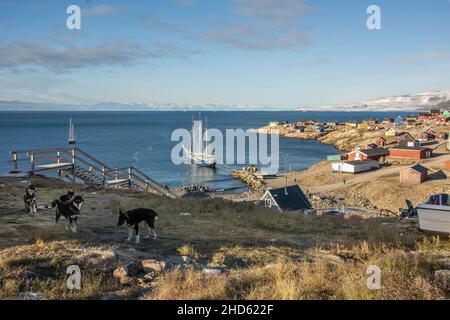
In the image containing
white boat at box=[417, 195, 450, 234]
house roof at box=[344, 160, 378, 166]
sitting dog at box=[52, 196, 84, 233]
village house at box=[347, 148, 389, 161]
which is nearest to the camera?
sitting dog at box=[52, 196, 84, 233]

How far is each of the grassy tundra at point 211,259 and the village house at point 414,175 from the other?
4436 cm

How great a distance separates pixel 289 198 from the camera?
1601 inches

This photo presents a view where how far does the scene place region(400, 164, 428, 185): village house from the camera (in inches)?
2269

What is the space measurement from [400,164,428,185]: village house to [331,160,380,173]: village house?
14.0 meters

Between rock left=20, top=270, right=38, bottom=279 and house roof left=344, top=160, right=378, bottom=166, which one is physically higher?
rock left=20, top=270, right=38, bottom=279

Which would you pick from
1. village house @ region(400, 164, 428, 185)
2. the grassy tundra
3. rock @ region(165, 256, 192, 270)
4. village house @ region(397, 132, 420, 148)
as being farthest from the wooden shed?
rock @ region(165, 256, 192, 270)

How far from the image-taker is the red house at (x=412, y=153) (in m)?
78.6

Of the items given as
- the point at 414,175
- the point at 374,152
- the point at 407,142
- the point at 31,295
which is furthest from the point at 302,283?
the point at 407,142

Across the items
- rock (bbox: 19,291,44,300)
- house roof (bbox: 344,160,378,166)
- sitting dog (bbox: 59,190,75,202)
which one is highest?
sitting dog (bbox: 59,190,75,202)

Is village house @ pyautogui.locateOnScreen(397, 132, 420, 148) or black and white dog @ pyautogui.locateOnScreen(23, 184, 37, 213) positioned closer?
black and white dog @ pyautogui.locateOnScreen(23, 184, 37, 213)

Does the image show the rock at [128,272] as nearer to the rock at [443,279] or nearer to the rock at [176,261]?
the rock at [176,261]

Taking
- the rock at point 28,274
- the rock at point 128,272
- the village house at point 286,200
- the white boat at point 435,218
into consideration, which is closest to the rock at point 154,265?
the rock at point 128,272

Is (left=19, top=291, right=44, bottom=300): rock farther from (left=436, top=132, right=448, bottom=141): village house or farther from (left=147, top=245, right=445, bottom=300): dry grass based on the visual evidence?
(left=436, top=132, right=448, bottom=141): village house
